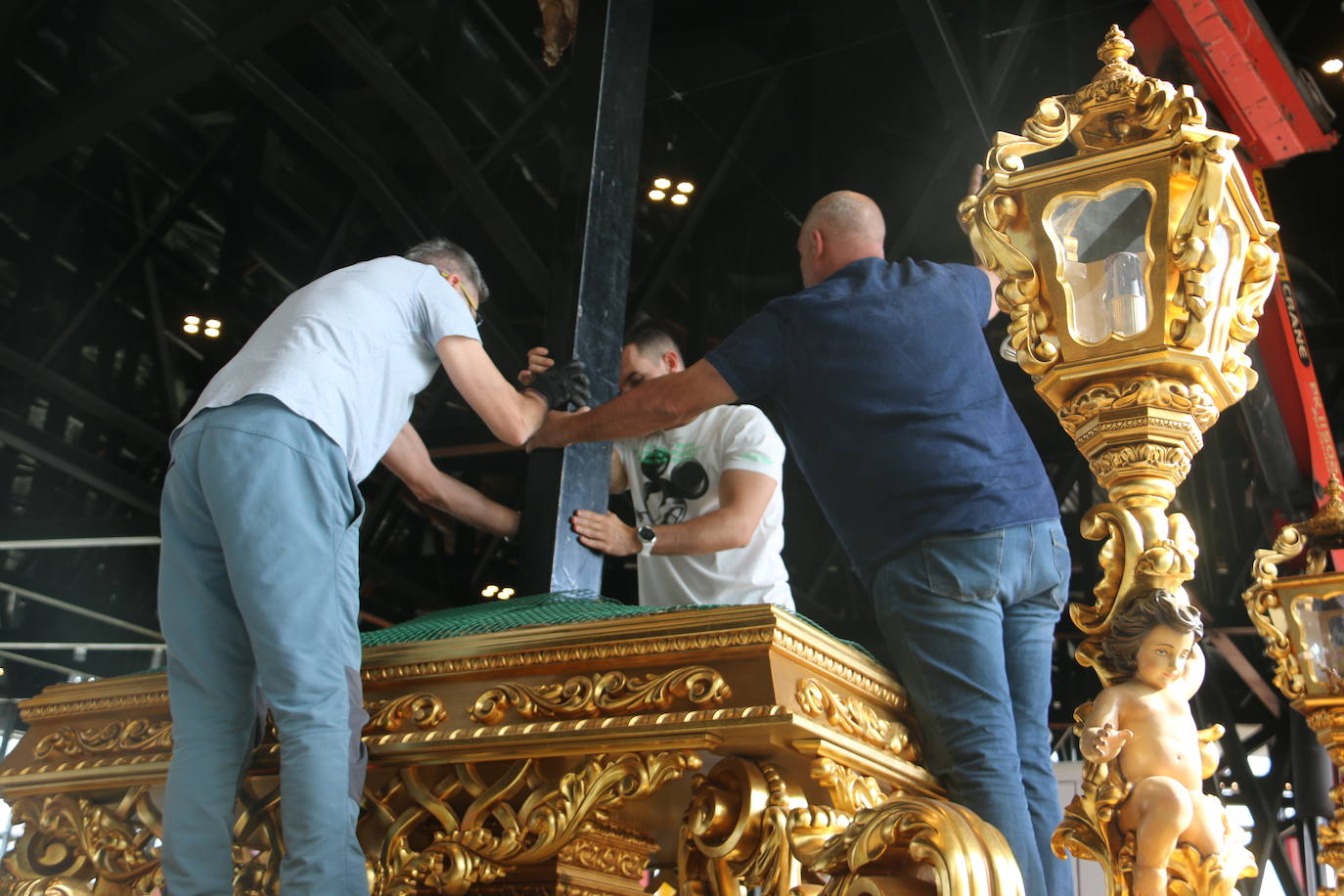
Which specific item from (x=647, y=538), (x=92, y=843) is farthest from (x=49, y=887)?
(x=647, y=538)

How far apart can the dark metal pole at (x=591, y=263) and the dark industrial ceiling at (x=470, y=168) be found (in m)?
1.52

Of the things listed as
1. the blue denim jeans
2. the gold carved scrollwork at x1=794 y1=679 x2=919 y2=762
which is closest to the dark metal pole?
the blue denim jeans

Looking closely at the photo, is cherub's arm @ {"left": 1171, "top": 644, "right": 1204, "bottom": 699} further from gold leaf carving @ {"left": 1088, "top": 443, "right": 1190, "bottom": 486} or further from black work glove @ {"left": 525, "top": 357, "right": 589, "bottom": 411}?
black work glove @ {"left": 525, "top": 357, "right": 589, "bottom": 411}

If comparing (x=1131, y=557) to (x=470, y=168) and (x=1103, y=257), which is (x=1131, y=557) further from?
(x=470, y=168)

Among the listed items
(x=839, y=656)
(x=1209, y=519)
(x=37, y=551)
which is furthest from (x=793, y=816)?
(x=37, y=551)

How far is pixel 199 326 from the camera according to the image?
6594 millimetres

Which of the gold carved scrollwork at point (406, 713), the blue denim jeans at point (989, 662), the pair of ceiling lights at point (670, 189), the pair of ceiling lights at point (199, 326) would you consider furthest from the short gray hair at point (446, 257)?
the pair of ceiling lights at point (199, 326)

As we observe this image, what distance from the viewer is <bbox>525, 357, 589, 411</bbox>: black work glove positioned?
270cm

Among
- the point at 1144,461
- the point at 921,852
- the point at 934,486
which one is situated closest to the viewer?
the point at 921,852

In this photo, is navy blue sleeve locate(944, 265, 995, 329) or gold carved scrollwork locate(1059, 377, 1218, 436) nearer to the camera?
gold carved scrollwork locate(1059, 377, 1218, 436)

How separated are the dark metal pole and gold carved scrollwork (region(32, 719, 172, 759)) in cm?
76

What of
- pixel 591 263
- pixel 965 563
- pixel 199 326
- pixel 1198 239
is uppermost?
pixel 199 326

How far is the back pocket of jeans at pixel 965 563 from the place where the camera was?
2084 mm

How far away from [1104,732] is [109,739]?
172cm
